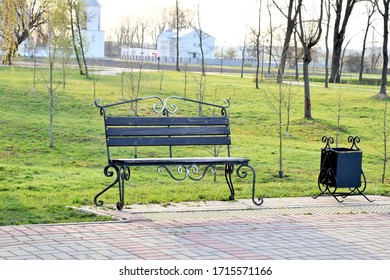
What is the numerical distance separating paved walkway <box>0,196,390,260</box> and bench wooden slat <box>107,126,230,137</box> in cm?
93

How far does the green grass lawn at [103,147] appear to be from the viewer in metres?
9.62

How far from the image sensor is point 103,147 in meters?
20.4

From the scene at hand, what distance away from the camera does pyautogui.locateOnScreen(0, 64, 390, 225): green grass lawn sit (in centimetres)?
962

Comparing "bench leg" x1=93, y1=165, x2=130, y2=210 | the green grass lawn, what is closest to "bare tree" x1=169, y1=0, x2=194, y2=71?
the green grass lawn

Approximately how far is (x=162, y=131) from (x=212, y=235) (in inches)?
98.1

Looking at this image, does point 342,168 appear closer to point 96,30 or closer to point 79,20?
point 79,20

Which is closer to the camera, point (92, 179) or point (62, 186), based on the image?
point (62, 186)

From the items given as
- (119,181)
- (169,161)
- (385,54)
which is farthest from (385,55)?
(119,181)

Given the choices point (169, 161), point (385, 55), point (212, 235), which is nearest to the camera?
point (212, 235)

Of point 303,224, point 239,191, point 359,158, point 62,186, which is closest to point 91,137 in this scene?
point 62,186

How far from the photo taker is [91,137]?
72.4ft

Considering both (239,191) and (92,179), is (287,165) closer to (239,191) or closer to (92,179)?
(92,179)

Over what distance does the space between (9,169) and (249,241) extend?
8.34m

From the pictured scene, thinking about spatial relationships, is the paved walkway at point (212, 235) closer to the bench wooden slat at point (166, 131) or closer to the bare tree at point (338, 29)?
the bench wooden slat at point (166, 131)
